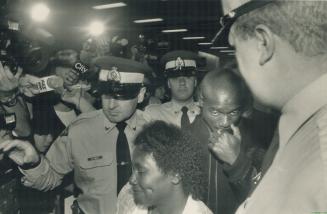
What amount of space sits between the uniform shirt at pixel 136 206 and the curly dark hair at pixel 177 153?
0.04m

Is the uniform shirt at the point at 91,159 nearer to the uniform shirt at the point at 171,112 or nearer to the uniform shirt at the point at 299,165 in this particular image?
the uniform shirt at the point at 171,112

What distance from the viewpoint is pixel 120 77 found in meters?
2.79

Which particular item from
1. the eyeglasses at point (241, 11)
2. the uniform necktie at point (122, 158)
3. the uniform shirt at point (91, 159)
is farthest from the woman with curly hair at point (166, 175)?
the eyeglasses at point (241, 11)

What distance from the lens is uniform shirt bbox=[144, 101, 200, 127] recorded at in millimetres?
3117

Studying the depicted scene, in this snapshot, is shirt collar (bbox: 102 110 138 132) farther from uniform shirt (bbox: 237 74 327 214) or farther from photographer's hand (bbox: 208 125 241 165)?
uniform shirt (bbox: 237 74 327 214)

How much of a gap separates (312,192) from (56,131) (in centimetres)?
287

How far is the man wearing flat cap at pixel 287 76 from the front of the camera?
61cm

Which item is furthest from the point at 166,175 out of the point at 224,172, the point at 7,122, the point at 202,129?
the point at 7,122

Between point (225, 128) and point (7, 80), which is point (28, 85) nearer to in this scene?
point (7, 80)

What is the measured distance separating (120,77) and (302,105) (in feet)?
7.22

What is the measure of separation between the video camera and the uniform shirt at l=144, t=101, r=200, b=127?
3.25ft

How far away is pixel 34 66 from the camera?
2.69 meters

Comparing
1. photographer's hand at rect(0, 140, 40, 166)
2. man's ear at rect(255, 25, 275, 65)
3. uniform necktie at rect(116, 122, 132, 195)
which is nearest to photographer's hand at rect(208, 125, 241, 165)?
uniform necktie at rect(116, 122, 132, 195)

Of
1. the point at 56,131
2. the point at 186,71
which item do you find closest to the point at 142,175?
the point at 56,131
